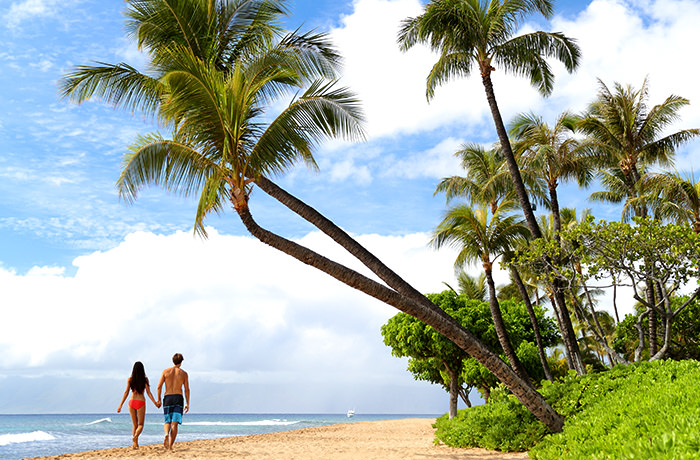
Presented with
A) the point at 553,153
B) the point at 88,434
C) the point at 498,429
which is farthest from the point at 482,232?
the point at 88,434

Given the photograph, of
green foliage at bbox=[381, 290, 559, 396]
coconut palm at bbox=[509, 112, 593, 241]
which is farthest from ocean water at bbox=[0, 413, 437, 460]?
coconut palm at bbox=[509, 112, 593, 241]

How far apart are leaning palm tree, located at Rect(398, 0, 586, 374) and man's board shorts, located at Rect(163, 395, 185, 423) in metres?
10.2

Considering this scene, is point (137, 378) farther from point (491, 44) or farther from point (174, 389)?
point (491, 44)

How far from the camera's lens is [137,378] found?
1077 cm

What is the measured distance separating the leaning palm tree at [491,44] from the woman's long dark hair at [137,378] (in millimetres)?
10596

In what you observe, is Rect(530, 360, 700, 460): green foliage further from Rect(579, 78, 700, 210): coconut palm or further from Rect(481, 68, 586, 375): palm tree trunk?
Rect(579, 78, 700, 210): coconut palm

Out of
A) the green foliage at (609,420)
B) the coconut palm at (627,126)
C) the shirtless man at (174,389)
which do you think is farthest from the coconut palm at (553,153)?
the shirtless man at (174,389)

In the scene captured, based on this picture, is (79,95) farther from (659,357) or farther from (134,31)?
(659,357)

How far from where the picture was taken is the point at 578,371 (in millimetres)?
15180

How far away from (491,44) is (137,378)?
42.6ft

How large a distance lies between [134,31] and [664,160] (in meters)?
20.1

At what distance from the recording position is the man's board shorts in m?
10.3

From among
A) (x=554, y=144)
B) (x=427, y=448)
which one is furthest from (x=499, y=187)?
(x=427, y=448)

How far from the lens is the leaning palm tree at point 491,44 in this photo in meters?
14.7
